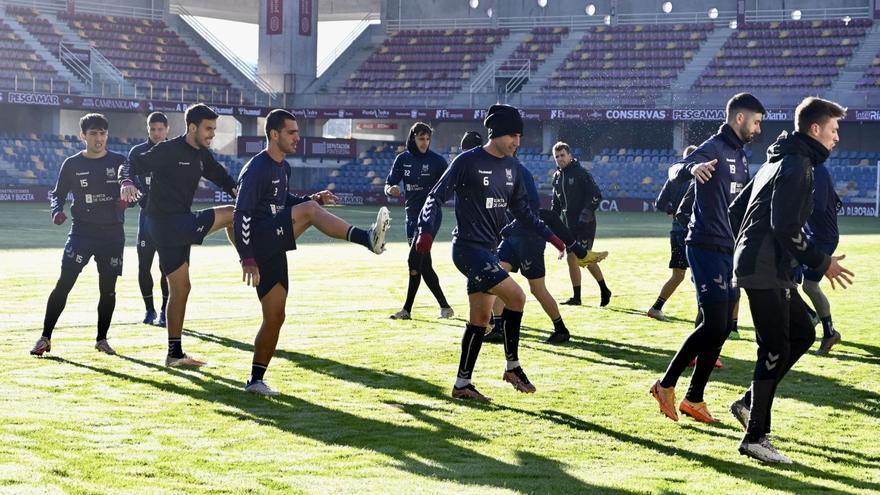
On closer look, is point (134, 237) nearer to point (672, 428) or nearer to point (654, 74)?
point (672, 428)

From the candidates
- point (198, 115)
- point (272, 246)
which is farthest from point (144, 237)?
point (272, 246)

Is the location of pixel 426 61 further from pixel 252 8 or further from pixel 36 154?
pixel 36 154

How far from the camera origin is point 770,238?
24.2 ft

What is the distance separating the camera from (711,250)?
860 centimetres

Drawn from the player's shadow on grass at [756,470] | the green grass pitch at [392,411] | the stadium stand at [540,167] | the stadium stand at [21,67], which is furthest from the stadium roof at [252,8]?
the player's shadow on grass at [756,470]

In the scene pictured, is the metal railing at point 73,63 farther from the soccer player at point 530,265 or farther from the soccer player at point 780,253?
the soccer player at point 780,253

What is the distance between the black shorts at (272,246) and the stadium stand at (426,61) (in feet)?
145

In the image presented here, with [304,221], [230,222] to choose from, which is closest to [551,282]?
[230,222]

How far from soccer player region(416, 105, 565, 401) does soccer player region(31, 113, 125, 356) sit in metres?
3.60

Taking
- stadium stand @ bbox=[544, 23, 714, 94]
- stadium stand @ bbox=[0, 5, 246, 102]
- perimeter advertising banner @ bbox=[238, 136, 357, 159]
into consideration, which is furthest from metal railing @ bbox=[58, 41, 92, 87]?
stadium stand @ bbox=[544, 23, 714, 94]

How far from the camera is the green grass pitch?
22.4ft

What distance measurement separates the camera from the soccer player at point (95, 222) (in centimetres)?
1141

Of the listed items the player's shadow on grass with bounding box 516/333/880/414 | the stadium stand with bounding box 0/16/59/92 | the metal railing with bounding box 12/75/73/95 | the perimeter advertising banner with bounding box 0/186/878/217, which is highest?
the stadium stand with bounding box 0/16/59/92

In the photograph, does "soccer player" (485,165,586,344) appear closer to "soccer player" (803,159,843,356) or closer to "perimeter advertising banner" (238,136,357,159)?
"soccer player" (803,159,843,356)
